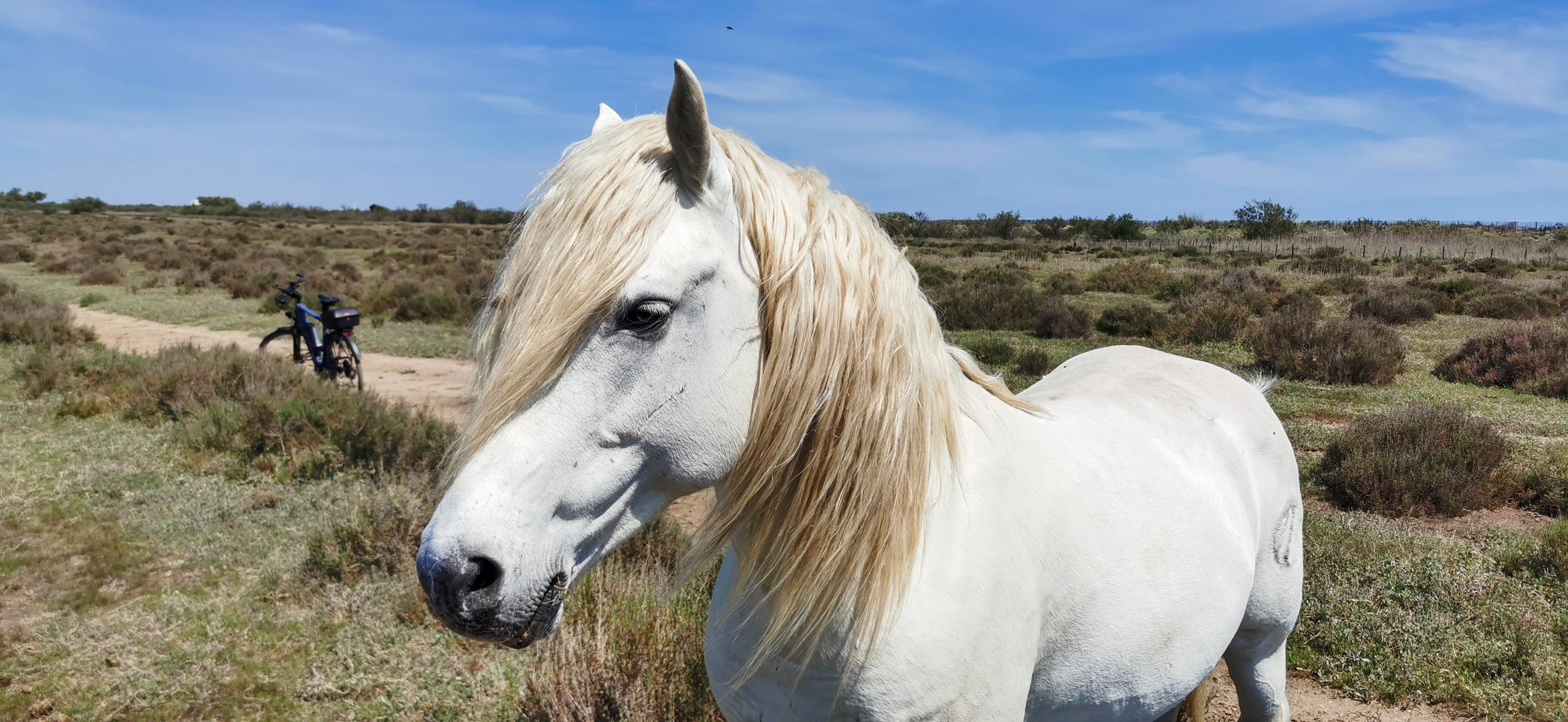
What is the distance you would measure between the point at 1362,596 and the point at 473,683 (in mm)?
4278

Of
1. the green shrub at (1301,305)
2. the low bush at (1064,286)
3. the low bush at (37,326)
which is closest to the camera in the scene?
the low bush at (37,326)

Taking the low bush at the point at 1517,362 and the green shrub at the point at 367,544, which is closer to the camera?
the green shrub at the point at 367,544

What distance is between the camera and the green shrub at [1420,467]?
5430mm

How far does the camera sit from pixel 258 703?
128 inches

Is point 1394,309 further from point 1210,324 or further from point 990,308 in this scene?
point 990,308

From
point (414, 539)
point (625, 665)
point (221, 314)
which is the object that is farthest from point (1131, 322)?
point (221, 314)

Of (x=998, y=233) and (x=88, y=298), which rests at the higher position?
(x=998, y=233)

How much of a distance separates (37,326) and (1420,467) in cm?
1589

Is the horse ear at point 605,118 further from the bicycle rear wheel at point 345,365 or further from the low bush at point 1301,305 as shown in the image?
the low bush at point 1301,305

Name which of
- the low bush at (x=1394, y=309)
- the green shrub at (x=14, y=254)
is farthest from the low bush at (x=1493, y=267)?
the green shrub at (x=14, y=254)

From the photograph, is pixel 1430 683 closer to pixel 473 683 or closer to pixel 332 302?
pixel 473 683

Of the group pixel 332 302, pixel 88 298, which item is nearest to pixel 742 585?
pixel 332 302

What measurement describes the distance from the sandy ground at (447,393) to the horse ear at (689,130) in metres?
0.56

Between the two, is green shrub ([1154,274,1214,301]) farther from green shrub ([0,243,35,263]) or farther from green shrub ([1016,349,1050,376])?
green shrub ([0,243,35,263])
